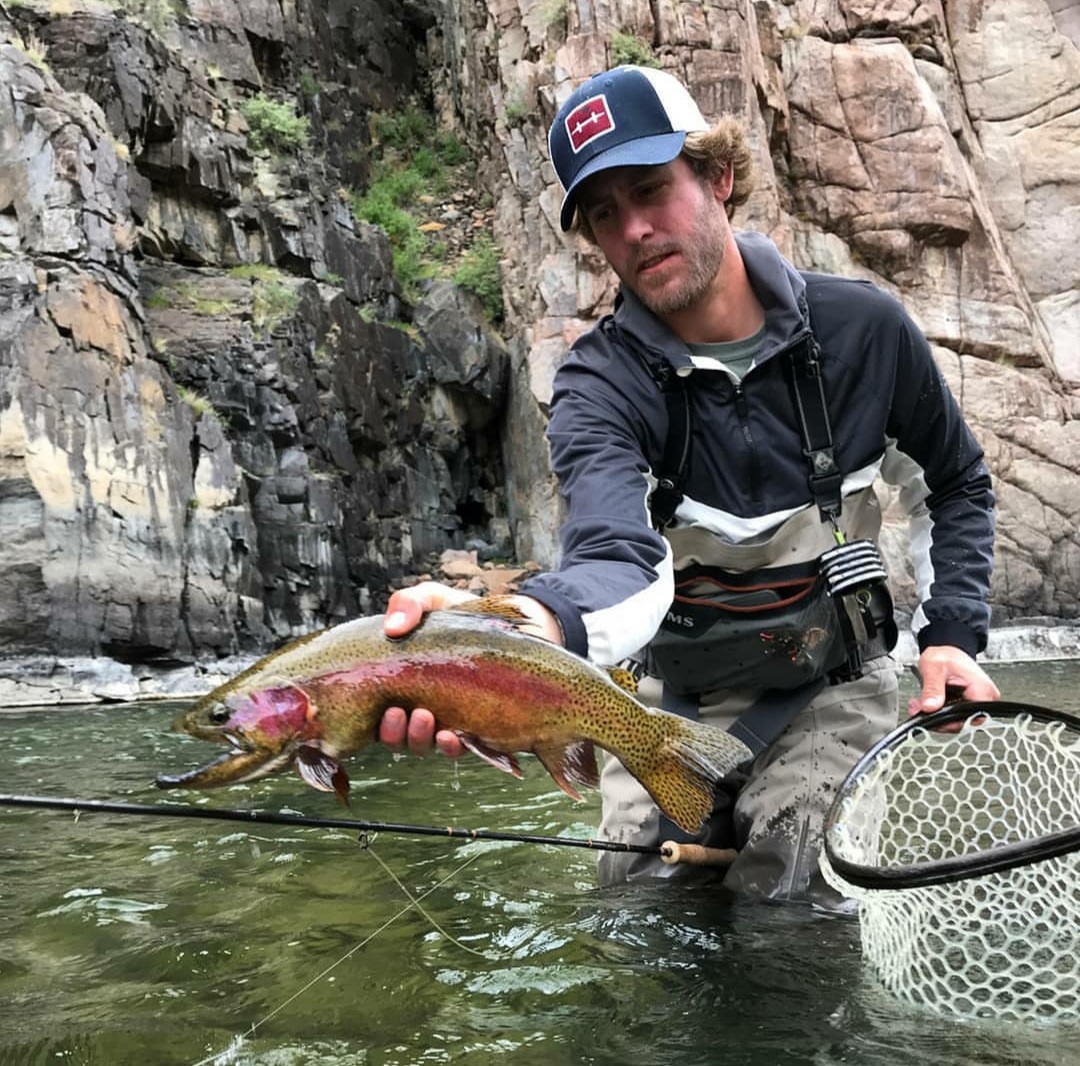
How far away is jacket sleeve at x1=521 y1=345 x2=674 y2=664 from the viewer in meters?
2.17

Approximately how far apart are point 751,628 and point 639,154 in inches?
56.9

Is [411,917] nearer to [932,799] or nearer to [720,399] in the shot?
[720,399]

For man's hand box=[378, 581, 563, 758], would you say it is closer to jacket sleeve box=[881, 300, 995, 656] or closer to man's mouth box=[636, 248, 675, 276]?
man's mouth box=[636, 248, 675, 276]

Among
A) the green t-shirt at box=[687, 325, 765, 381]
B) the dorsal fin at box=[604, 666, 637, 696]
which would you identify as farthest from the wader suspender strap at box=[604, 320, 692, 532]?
the dorsal fin at box=[604, 666, 637, 696]

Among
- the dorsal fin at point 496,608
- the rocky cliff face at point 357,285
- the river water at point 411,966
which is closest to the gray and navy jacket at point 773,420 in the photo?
the dorsal fin at point 496,608

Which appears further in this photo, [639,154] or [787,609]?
[787,609]

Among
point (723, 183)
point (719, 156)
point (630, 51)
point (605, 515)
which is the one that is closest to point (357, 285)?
point (630, 51)

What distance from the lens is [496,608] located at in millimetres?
2014

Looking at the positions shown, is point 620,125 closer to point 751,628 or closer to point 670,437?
point 670,437

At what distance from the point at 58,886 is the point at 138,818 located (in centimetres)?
161

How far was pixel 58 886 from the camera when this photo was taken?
171 inches

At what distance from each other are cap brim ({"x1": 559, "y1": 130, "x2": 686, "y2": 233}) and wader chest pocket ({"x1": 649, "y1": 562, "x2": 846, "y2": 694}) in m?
1.21

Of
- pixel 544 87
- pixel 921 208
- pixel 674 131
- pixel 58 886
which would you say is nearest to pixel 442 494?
pixel 544 87

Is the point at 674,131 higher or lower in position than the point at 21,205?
lower
